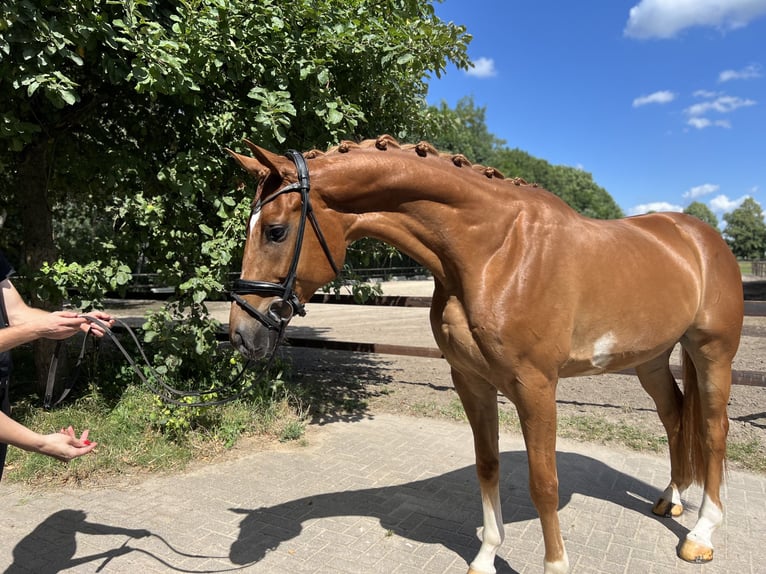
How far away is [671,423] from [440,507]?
1.75 m

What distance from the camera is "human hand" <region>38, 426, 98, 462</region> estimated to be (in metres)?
2.00

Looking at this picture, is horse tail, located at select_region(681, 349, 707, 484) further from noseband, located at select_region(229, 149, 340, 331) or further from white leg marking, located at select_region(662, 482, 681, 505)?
noseband, located at select_region(229, 149, 340, 331)

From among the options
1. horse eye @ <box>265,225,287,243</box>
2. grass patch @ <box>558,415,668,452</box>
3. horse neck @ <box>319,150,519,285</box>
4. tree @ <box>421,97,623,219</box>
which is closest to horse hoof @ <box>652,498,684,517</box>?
grass patch @ <box>558,415,668,452</box>

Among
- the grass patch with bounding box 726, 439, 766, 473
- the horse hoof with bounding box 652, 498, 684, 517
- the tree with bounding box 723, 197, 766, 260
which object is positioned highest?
the tree with bounding box 723, 197, 766, 260

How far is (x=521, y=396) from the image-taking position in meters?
2.33

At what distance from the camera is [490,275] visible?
2336mm

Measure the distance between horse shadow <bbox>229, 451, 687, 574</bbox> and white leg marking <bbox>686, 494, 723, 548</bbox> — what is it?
251 mm

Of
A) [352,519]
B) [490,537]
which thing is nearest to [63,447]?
[352,519]

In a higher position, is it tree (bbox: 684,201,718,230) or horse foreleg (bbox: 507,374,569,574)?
tree (bbox: 684,201,718,230)

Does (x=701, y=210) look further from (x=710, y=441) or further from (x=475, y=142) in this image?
(x=710, y=441)

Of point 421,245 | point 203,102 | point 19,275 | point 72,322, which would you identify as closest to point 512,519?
point 421,245

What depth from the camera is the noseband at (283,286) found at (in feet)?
6.84

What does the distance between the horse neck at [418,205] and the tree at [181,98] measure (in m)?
2.05

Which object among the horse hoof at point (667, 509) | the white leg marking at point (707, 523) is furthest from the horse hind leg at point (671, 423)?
the white leg marking at point (707, 523)
